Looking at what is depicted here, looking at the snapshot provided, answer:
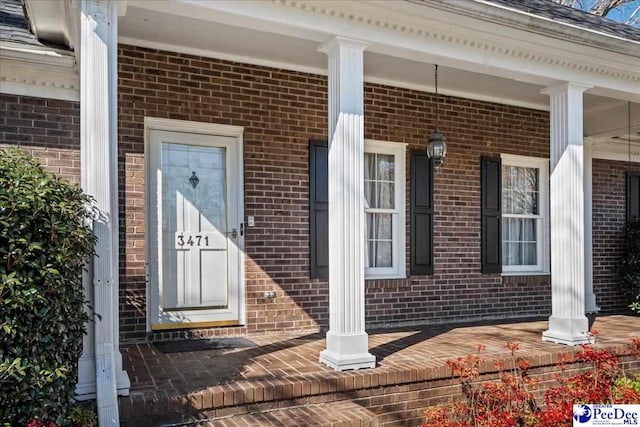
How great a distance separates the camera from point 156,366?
13.4 feet

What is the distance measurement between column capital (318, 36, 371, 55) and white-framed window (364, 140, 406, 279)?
209 cm

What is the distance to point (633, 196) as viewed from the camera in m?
8.42

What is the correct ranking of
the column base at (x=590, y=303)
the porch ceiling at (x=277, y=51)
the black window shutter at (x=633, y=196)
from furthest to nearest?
the black window shutter at (x=633, y=196) → the column base at (x=590, y=303) → the porch ceiling at (x=277, y=51)

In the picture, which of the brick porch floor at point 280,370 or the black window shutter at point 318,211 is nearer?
the brick porch floor at point 280,370

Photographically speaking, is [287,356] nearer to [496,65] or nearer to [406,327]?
[406,327]

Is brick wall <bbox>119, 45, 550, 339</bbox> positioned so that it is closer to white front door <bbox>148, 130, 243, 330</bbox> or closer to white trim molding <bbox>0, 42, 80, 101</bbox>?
white front door <bbox>148, 130, 243, 330</bbox>

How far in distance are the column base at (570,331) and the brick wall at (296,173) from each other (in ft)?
4.97

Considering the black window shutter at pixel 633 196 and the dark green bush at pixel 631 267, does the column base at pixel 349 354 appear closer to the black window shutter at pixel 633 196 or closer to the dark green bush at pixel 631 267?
the dark green bush at pixel 631 267

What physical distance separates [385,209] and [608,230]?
425cm

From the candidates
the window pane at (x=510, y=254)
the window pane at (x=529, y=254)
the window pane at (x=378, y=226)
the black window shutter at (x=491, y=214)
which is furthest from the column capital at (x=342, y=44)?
the window pane at (x=529, y=254)

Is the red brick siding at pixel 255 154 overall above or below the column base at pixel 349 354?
above

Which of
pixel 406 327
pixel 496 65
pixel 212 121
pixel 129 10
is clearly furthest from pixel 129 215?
pixel 496 65

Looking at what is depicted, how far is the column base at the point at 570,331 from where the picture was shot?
5008 millimetres

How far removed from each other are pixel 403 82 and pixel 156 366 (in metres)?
4.17
